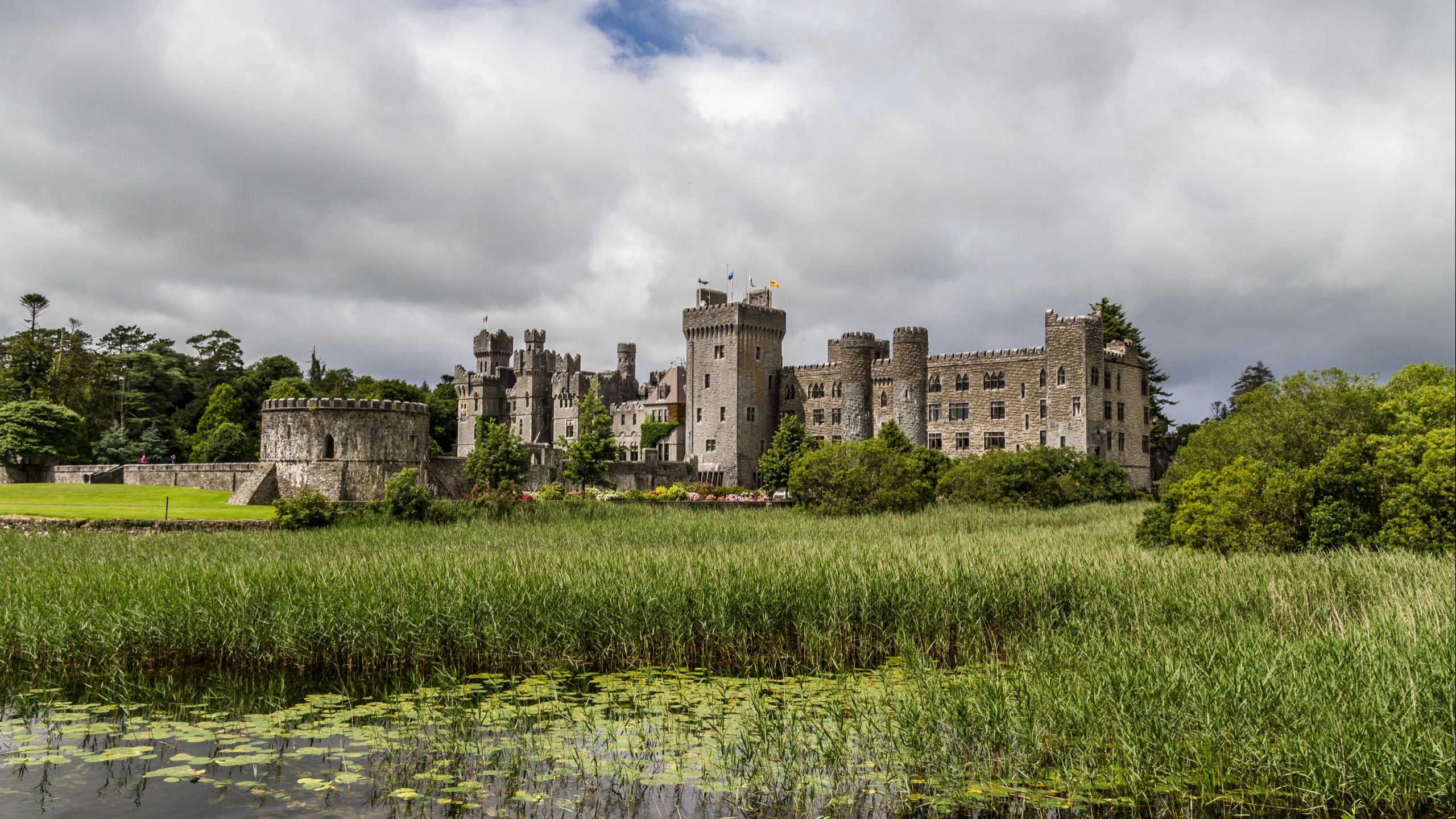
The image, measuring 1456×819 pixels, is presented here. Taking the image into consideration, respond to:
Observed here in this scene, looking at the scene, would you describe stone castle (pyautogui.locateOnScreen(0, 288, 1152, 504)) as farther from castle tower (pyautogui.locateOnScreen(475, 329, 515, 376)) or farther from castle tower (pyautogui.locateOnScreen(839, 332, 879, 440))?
castle tower (pyautogui.locateOnScreen(475, 329, 515, 376))

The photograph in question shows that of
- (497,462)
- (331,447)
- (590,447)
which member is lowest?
(497,462)

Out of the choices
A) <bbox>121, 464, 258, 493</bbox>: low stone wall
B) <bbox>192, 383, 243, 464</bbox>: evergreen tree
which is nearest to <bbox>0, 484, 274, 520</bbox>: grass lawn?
<bbox>121, 464, 258, 493</bbox>: low stone wall

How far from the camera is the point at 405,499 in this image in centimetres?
2877

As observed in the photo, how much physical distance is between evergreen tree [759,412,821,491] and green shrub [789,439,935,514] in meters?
13.2

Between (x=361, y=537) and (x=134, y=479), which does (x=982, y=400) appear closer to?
(x=361, y=537)

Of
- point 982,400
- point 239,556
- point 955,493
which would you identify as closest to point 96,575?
point 239,556

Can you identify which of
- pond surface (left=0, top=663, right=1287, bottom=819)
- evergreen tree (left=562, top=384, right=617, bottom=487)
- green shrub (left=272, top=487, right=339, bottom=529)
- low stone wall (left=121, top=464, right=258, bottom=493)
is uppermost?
evergreen tree (left=562, top=384, right=617, bottom=487)

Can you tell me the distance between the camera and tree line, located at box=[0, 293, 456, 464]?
47.3 metres

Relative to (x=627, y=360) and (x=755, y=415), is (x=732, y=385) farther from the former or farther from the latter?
(x=627, y=360)

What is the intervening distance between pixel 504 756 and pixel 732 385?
163 feet

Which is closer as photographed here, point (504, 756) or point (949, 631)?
point (504, 756)

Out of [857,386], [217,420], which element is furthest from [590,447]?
[217,420]

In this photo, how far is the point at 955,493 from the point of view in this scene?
40.3 meters

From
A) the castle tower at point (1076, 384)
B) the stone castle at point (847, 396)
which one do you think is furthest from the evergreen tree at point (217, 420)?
the castle tower at point (1076, 384)
